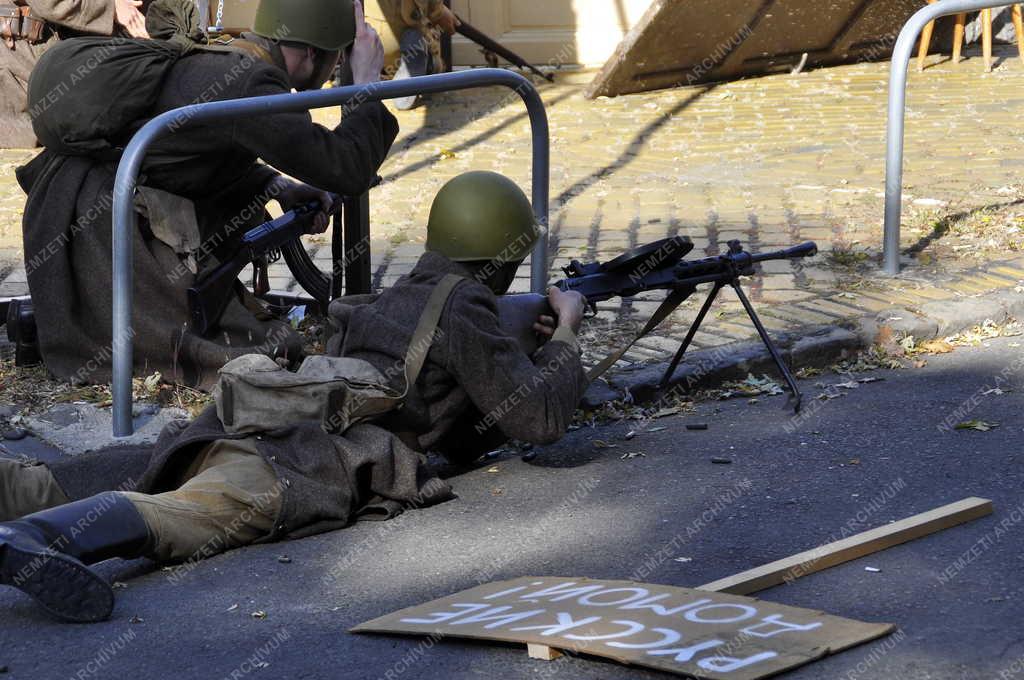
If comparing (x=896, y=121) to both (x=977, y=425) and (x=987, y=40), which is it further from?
(x=987, y=40)

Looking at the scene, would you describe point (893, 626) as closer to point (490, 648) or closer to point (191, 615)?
point (490, 648)

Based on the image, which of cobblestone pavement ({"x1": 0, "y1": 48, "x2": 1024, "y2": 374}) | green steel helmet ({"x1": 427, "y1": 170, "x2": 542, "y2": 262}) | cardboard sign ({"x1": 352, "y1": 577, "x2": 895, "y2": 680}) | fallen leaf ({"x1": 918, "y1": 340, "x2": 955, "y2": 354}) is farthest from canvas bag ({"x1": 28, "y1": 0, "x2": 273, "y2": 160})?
fallen leaf ({"x1": 918, "y1": 340, "x2": 955, "y2": 354})

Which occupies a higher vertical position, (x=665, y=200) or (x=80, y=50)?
(x=80, y=50)

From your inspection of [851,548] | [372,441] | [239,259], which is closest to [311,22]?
[239,259]

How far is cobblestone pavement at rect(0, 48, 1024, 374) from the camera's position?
6.12m

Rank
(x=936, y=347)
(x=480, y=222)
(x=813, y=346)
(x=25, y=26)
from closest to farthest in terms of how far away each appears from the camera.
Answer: (x=480, y=222)
(x=813, y=346)
(x=936, y=347)
(x=25, y=26)

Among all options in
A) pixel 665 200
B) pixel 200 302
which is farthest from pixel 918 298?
pixel 200 302

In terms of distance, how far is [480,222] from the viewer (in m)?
4.08

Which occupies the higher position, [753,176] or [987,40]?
[987,40]

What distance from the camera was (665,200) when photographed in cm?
Result: 781

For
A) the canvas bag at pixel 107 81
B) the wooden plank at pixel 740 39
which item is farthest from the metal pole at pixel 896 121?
the wooden plank at pixel 740 39

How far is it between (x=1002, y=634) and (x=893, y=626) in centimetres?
24

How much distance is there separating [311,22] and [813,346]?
2.26 metres

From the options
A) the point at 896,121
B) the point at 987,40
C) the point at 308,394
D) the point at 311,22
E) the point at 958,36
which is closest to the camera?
→ the point at 308,394
